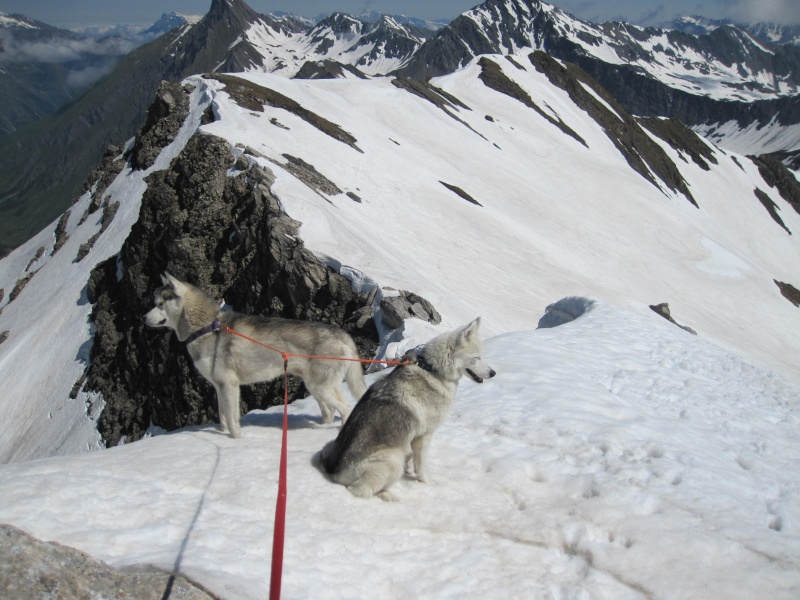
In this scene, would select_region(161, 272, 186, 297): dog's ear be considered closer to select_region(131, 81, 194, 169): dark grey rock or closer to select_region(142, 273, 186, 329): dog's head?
select_region(142, 273, 186, 329): dog's head

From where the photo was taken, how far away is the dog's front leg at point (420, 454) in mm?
6898

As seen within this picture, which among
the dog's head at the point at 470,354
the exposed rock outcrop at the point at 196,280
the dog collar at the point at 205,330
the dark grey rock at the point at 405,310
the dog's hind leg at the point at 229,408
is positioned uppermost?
the dog's head at the point at 470,354

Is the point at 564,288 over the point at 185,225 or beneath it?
over

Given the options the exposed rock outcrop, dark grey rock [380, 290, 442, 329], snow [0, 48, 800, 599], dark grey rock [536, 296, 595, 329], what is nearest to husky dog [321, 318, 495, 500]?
snow [0, 48, 800, 599]

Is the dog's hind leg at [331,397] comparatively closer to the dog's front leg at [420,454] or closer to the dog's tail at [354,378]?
the dog's tail at [354,378]

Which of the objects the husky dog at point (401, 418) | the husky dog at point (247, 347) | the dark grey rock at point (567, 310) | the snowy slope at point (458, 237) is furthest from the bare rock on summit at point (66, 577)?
the dark grey rock at point (567, 310)

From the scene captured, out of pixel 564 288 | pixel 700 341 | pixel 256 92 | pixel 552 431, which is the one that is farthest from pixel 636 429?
pixel 256 92

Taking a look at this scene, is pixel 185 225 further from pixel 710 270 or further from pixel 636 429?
pixel 710 270

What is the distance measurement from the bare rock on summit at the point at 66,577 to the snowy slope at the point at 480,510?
6.3 inches

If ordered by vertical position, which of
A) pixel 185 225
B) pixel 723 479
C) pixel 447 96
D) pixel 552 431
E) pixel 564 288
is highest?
pixel 447 96

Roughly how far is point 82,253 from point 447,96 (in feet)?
165

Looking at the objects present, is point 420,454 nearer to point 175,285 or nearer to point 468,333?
point 468,333

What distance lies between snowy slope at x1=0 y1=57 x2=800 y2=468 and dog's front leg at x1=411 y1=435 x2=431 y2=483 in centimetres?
910

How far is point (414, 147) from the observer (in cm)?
4619
